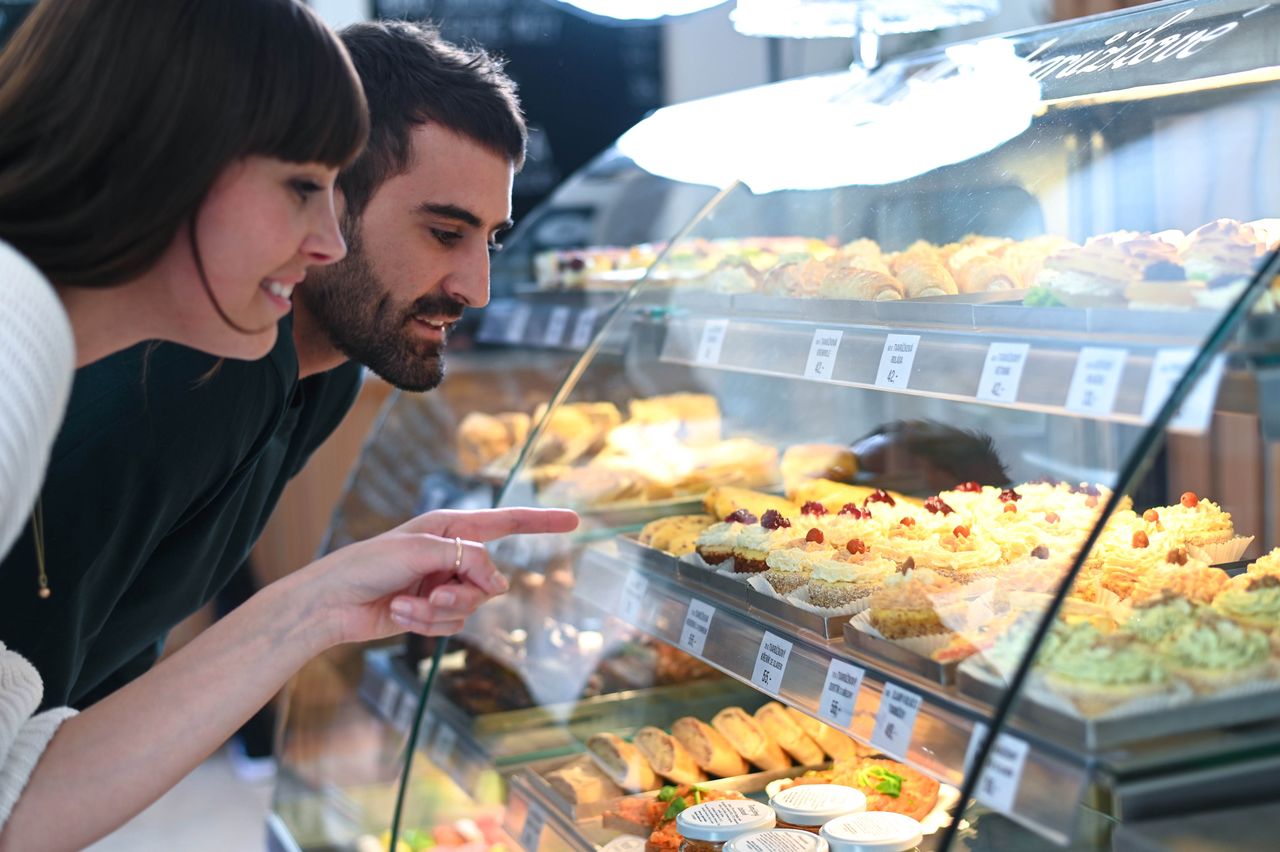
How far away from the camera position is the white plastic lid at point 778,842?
1.66 m

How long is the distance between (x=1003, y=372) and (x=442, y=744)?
167cm

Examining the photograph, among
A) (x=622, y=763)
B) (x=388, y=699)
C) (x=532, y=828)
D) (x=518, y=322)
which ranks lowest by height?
(x=388, y=699)

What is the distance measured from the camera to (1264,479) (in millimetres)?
3908

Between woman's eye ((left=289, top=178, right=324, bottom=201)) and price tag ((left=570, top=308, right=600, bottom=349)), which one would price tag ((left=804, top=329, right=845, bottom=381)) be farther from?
price tag ((left=570, top=308, right=600, bottom=349))

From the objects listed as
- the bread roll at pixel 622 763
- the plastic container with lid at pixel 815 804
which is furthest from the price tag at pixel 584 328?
the plastic container with lid at pixel 815 804

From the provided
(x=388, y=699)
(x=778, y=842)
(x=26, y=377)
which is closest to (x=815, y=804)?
(x=778, y=842)

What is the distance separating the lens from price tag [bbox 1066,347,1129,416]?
127 cm

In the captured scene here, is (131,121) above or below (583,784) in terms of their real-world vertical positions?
above

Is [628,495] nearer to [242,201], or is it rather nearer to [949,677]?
[949,677]

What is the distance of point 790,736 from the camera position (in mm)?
2148

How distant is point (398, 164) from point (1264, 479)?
308 centimetres

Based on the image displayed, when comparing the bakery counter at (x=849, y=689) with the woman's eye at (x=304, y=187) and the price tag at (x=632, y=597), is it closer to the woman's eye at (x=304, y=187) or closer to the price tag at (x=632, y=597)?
the price tag at (x=632, y=597)

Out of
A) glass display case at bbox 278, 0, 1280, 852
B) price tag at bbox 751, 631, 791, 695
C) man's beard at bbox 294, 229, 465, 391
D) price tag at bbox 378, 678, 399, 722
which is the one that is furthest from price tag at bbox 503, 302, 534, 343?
price tag at bbox 751, 631, 791, 695

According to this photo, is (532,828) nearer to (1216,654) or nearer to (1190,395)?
(1216,654)
